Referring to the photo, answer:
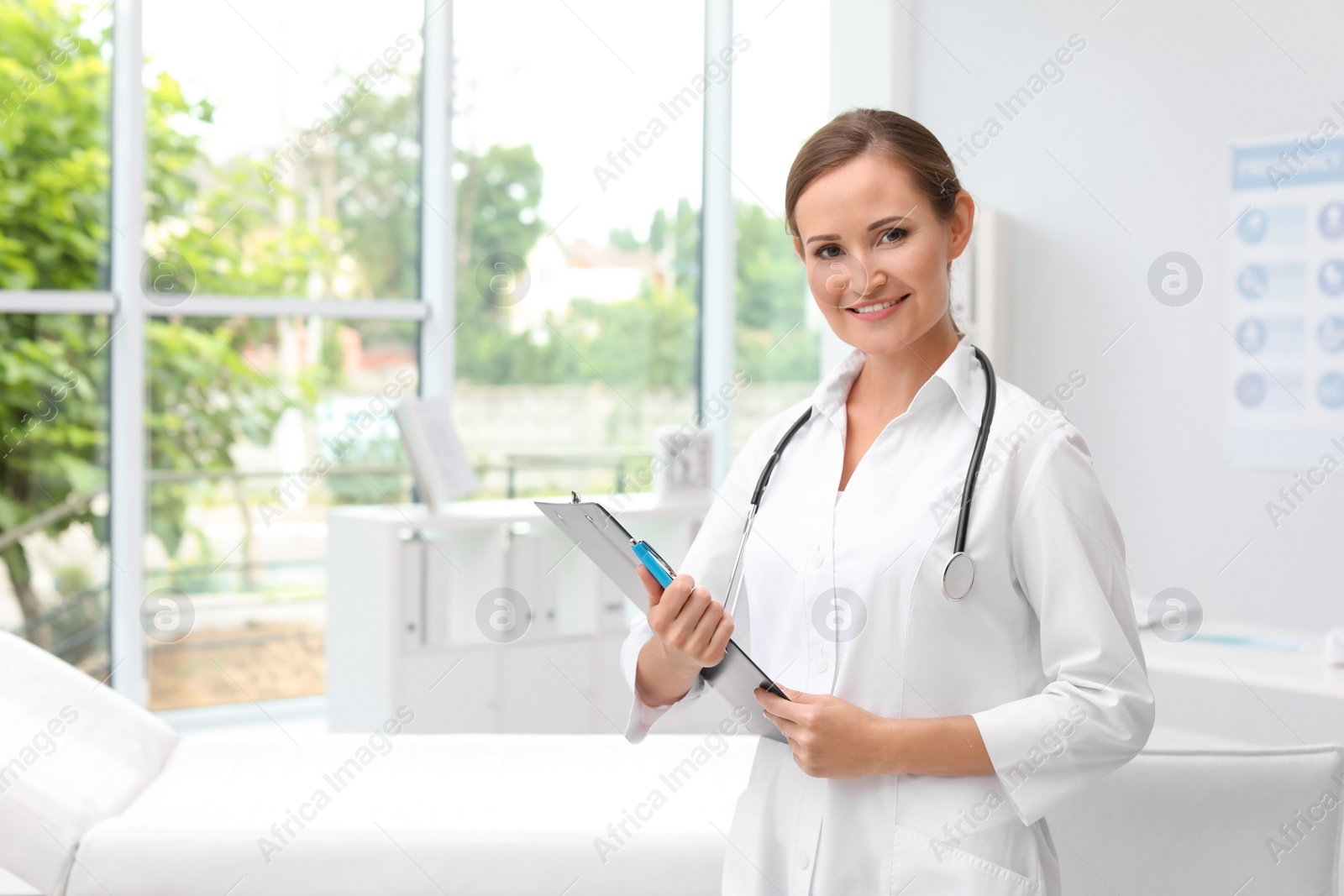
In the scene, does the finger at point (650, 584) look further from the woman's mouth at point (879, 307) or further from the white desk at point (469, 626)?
the white desk at point (469, 626)

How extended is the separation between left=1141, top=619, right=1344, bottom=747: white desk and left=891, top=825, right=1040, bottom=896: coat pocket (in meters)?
1.46

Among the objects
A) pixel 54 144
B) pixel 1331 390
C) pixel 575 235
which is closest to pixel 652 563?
pixel 1331 390

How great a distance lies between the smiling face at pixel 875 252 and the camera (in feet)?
4.12

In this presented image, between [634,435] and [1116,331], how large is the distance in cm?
265

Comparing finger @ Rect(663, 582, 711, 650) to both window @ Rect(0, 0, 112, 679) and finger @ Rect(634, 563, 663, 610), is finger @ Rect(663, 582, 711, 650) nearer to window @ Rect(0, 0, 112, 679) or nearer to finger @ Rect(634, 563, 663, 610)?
finger @ Rect(634, 563, 663, 610)

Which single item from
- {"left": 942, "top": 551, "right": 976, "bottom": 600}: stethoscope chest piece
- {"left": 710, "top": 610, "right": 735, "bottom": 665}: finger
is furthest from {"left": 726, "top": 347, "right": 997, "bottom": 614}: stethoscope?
{"left": 710, "top": 610, "right": 735, "bottom": 665}: finger

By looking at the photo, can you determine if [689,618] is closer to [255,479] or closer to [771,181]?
[255,479]

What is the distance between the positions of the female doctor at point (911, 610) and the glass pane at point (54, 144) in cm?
403

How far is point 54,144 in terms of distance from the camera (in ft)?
14.8

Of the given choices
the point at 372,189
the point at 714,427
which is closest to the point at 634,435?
the point at 714,427

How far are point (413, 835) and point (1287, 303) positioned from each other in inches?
121

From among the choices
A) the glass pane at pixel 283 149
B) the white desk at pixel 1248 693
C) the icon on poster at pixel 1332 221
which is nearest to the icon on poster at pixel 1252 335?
the icon on poster at pixel 1332 221

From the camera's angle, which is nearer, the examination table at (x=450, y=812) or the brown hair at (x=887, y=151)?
the brown hair at (x=887, y=151)

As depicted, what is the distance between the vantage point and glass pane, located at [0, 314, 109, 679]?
178 inches
